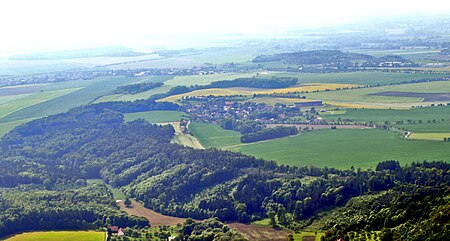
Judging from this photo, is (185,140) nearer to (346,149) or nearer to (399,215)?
(346,149)

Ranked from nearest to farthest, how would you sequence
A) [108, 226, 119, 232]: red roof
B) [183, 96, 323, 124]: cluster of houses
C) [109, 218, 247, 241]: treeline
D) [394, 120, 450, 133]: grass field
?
[109, 218, 247, 241]: treeline < [108, 226, 119, 232]: red roof < [394, 120, 450, 133]: grass field < [183, 96, 323, 124]: cluster of houses

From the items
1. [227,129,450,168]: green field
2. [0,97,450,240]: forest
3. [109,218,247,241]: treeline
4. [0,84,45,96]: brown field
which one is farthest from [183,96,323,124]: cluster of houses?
[0,84,45,96]: brown field

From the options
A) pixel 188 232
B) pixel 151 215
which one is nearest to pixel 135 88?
pixel 151 215

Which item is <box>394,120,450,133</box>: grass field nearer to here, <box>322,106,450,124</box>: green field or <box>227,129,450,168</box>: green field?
<box>322,106,450,124</box>: green field

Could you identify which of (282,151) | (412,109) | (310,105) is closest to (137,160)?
(282,151)

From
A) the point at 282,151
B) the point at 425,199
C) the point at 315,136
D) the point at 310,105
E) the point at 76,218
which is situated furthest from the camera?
the point at 310,105

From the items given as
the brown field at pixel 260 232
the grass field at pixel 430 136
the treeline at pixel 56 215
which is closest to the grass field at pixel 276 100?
the grass field at pixel 430 136

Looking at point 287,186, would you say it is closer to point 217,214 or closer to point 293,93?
point 217,214
